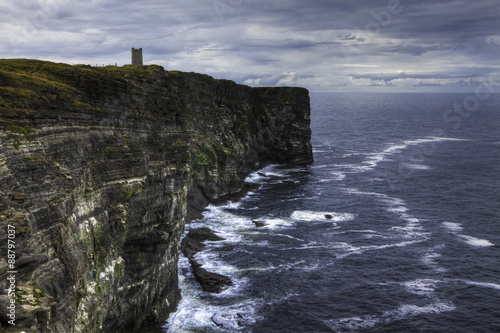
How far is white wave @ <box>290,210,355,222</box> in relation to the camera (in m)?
80.3

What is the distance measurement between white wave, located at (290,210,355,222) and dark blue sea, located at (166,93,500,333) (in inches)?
7.7

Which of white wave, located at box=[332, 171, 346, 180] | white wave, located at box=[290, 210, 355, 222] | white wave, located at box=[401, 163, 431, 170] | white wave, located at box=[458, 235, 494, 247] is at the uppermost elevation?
white wave, located at box=[401, 163, 431, 170]

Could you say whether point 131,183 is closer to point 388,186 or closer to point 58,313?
point 58,313

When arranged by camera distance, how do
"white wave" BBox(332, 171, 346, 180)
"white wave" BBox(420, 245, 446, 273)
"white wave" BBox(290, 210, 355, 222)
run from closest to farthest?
"white wave" BBox(420, 245, 446, 273) → "white wave" BBox(290, 210, 355, 222) → "white wave" BBox(332, 171, 346, 180)

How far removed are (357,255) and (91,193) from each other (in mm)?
42142

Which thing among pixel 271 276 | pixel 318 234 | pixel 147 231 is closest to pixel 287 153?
pixel 318 234

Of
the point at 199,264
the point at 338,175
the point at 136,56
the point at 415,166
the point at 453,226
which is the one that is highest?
the point at 136,56

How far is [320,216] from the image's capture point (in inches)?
3238

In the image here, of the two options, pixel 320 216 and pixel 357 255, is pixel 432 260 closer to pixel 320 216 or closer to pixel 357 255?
pixel 357 255

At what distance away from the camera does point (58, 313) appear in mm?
27859

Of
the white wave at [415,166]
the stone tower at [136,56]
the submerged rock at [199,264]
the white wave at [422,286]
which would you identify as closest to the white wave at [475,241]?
the white wave at [422,286]

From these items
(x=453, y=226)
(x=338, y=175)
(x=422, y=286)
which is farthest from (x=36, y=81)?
(x=338, y=175)

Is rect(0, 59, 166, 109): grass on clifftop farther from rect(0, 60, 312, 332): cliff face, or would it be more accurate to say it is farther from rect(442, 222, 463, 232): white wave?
rect(442, 222, 463, 232): white wave

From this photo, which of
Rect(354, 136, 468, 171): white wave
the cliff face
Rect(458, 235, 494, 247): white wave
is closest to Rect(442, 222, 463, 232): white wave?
Rect(458, 235, 494, 247): white wave
